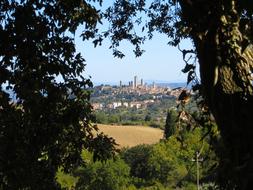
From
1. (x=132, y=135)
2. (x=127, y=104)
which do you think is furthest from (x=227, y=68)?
(x=127, y=104)

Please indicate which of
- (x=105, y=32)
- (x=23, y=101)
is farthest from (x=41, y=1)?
(x=105, y=32)

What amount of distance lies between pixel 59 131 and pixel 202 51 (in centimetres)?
239

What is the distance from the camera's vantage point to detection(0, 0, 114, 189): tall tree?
160 inches

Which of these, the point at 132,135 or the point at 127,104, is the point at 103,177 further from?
the point at 127,104

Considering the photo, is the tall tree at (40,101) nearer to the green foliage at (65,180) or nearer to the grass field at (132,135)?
the green foliage at (65,180)

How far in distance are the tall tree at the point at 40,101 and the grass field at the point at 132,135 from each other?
241 ft

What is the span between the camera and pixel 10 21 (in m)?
4.27

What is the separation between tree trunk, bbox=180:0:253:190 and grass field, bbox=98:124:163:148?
75.9 meters

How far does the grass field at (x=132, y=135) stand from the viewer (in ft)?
267

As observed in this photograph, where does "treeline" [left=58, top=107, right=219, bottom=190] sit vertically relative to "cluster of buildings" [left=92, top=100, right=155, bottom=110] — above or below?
below

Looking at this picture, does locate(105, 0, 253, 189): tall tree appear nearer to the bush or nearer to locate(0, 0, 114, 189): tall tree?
locate(0, 0, 114, 189): tall tree

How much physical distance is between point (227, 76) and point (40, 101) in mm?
2360

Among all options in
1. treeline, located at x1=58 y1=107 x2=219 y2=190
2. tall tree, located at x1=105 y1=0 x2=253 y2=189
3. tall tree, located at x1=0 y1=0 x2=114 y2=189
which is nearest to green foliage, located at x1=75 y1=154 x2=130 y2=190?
treeline, located at x1=58 y1=107 x2=219 y2=190

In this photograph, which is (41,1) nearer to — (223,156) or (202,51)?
(202,51)
